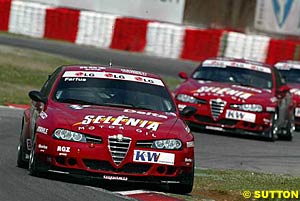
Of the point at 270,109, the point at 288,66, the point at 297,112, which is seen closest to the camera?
the point at 270,109

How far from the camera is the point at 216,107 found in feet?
63.2

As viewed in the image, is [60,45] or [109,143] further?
[60,45]

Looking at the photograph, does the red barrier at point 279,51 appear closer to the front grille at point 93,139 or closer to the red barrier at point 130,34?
the red barrier at point 130,34

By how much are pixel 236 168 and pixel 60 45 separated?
23801mm

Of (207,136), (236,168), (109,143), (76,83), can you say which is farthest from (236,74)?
(109,143)

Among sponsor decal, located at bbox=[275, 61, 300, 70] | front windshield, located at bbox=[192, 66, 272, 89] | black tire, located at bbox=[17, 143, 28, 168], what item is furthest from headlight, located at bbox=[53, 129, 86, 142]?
sponsor decal, located at bbox=[275, 61, 300, 70]

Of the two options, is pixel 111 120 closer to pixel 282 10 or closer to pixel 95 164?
pixel 95 164

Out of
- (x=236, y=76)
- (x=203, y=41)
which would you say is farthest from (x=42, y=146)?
(x=203, y=41)

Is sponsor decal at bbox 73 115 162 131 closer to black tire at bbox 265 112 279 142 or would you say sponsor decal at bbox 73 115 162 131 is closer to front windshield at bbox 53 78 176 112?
front windshield at bbox 53 78 176 112

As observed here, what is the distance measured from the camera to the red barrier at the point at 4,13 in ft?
128

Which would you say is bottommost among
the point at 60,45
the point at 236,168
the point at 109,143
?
the point at 60,45

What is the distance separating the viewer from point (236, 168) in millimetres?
14750

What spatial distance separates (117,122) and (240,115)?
26.3 feet

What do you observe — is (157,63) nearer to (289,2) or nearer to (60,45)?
(60,45)
